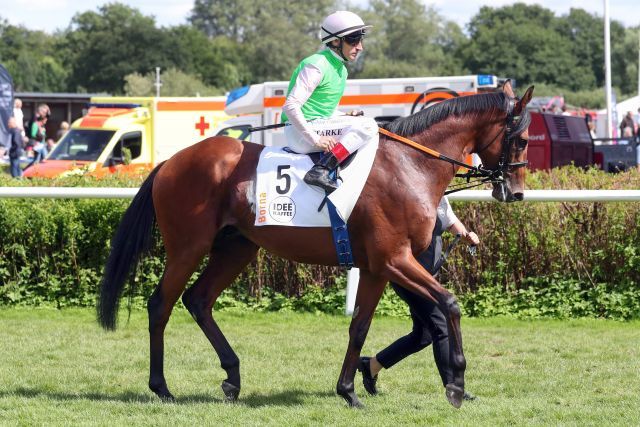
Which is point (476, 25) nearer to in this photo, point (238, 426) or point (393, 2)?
point (393, 2)

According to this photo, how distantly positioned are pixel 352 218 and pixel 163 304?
4.55ft

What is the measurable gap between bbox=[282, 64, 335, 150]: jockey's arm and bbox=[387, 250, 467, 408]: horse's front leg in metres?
0.83

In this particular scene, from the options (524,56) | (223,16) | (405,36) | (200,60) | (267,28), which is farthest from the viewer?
(223,16)

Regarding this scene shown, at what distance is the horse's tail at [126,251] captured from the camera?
22.3 ft

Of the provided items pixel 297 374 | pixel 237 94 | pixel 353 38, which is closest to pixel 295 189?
pixel 353 38

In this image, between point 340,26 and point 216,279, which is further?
point 216,279

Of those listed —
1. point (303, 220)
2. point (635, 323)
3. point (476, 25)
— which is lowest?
point (635, 323)

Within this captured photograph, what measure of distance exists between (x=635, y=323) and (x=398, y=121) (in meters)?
3.65

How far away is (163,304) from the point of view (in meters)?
6.67

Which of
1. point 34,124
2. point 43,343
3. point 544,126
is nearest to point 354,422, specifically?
point 43,343

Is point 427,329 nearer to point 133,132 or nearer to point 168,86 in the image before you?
point 133,132

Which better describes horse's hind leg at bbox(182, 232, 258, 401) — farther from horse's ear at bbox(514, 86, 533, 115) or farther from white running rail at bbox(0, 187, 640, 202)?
white running rail at bbox(0, 187, 640, 202)

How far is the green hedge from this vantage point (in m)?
9.37

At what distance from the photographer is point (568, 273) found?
9469 mm
